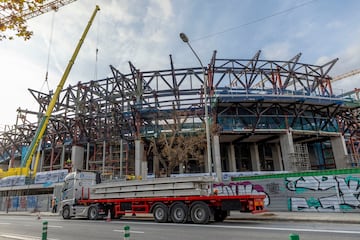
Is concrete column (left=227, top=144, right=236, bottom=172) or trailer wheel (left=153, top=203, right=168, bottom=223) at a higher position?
concrete column (left=227, top=144, right=236, bottom=172)

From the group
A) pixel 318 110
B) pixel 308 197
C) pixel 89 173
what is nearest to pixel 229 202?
pixel 308 197

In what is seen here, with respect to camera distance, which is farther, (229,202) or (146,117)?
(146,117)

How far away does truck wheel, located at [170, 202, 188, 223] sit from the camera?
468 inches

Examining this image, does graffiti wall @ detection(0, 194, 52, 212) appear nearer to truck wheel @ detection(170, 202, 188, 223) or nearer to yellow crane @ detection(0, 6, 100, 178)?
yellow crane @ detection(0, 6, 100, 178)

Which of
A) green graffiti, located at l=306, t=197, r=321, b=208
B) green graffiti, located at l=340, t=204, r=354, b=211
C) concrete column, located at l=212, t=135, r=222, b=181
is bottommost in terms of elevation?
green graffiti, located at l=340, t=204, r=354, b=211

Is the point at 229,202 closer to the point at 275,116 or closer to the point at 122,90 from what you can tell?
the point at 275,116

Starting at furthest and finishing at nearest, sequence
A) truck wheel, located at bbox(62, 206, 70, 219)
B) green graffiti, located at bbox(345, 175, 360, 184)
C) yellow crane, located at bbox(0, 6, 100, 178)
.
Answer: yellow crane, located at bbox(0, 6, 100, 178) → truck wheel, located at bbox(62, 206, 70, 219) → green graffiti, located at bbox(345, 175, 360, 184)

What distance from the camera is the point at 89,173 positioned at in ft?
59.1

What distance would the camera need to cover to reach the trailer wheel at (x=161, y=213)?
12.5 metres

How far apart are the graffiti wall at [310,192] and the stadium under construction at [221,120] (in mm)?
10938

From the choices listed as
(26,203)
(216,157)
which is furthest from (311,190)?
(26,203)

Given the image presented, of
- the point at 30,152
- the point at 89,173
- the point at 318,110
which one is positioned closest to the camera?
the point at 89,173

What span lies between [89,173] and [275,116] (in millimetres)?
25921

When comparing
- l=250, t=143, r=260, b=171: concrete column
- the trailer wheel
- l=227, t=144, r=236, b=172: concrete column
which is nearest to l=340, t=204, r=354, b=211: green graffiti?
the trailer wheel
